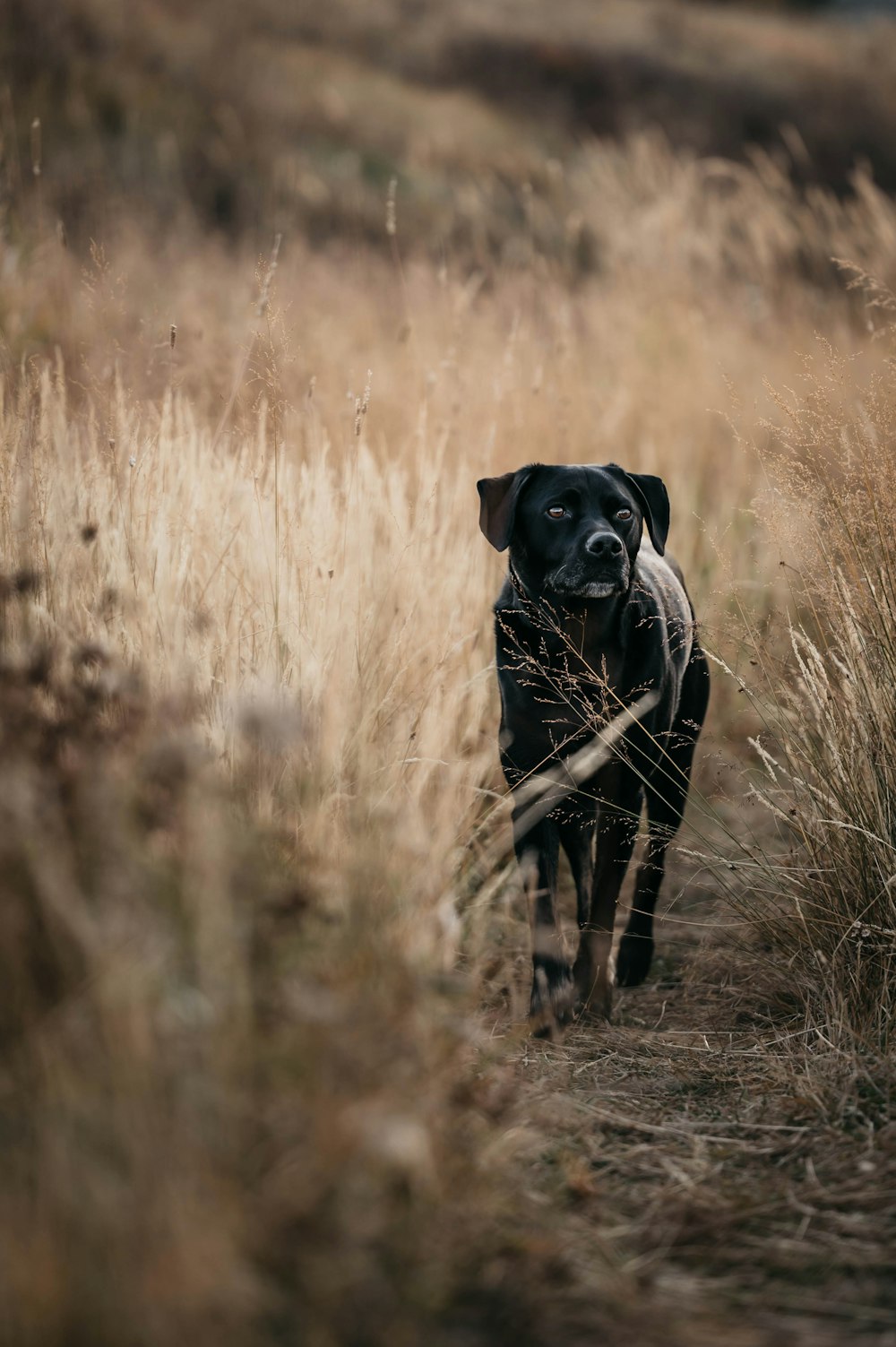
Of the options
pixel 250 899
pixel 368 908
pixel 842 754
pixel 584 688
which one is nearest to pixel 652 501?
pixel 584 688

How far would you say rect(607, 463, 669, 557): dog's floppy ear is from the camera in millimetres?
3166

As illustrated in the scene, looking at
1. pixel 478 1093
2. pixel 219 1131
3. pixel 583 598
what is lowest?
pixel 478 1093

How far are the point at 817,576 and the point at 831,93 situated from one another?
57.0ft

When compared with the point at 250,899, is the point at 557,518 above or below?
above

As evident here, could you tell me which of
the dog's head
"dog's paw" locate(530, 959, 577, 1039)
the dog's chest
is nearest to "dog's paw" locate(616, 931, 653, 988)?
"dog's paw" locate(530, 959, 577, 1039)

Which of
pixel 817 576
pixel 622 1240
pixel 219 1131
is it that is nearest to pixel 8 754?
pixel 219 1131

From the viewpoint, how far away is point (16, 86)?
8.38 m

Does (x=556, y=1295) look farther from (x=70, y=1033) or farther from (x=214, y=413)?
(x=214, y=413)

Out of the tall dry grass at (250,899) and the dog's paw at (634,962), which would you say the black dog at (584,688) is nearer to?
the dog's paw at (634,962)

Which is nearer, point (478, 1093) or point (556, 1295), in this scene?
point (556, 1295)

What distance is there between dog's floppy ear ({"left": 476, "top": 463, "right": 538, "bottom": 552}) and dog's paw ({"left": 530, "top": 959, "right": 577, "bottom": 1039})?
3.44 ft

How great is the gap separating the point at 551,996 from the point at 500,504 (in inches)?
49.6

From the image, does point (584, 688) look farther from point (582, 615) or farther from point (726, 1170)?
point (726, 1170)

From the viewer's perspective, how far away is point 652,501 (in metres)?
3.20
